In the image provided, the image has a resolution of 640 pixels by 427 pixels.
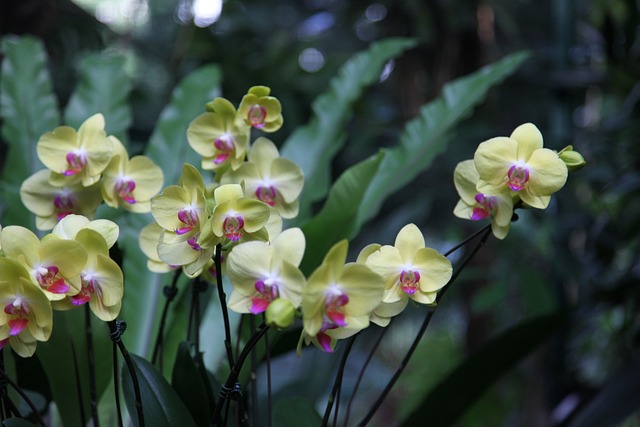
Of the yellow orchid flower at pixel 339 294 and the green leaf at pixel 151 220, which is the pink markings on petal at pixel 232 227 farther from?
the green leaf at pixel 151 220

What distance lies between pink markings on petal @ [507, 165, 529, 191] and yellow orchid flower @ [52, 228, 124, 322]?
0.61 feet

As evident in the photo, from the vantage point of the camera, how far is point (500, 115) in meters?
1.20

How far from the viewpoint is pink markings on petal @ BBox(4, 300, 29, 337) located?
27 centimetres

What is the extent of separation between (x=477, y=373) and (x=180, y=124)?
0.35 m

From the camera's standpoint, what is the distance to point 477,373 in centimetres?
55

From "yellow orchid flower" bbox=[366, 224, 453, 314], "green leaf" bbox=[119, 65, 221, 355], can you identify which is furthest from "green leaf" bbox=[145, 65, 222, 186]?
"yellow orchid flower" bbox=[366, 224, 453, 314]

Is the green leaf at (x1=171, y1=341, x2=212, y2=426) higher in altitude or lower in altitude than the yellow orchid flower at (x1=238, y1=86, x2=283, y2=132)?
lower

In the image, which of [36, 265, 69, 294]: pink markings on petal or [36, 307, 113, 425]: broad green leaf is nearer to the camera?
[36, 265, 69, 294]: pink markings on petal

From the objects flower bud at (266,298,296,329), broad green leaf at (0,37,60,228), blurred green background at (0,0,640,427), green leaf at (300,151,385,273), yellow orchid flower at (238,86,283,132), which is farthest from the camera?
blurred green background at (0,0,640,427)

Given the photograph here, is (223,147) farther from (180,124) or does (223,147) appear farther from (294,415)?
(180,124)

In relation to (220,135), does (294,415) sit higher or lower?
lower

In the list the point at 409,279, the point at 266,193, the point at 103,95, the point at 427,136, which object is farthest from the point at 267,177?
the point at 103,95

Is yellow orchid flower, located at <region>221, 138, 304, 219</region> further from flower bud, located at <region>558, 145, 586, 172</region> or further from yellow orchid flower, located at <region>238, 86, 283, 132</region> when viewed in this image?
flower bud, located at <region>558, 145, 586, 172</region>

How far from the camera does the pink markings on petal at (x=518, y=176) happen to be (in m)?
0.31
